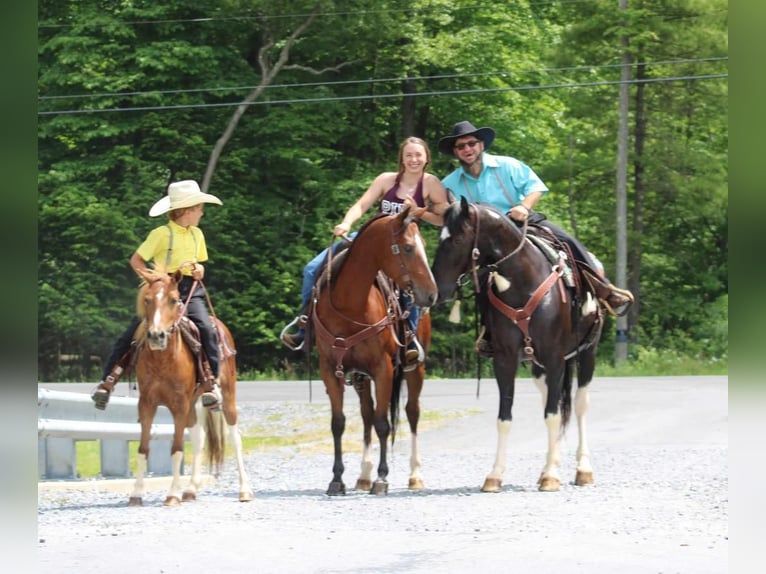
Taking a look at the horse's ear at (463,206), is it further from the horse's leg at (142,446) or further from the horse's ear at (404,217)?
the horse's leg at (142,446)

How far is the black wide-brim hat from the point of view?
41.2 feet

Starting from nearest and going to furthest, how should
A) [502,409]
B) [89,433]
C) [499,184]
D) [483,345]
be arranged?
1. [502,409]
2. [483,345]
3. [499,184]
4. [89,433]

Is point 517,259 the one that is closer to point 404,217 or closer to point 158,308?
point 404,217

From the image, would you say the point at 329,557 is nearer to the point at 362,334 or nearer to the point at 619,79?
the point at 362,334

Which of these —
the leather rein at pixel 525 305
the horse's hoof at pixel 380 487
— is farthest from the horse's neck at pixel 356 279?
the horse's hoof at pixel 380 487

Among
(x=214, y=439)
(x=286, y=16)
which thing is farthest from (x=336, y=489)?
(x=286, y=16)

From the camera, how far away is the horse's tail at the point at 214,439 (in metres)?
12.8

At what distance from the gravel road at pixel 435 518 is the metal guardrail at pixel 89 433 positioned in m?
0.56

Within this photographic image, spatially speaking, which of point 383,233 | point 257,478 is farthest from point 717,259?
point 383,233

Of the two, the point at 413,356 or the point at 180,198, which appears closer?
the point at 180,198

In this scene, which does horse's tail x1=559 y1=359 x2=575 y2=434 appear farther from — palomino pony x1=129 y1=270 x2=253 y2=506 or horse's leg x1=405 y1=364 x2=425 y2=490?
palomino pony x1=129 y1=270 x2=253 y2=506

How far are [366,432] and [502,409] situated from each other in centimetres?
127

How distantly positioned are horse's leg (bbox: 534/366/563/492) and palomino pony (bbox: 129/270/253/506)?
256cm

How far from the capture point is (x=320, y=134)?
39.3 metres
